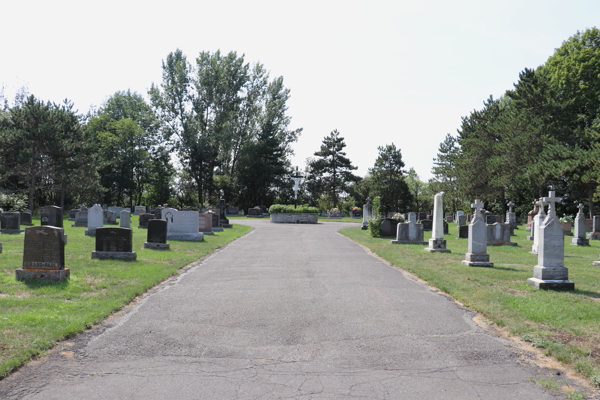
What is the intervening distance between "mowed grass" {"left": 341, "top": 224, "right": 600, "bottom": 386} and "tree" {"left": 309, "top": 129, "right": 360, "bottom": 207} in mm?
52365

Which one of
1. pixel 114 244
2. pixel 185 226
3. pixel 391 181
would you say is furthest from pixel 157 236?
pixel 391 181

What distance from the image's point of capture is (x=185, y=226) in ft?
A: 64.9

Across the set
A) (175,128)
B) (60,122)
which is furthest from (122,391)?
(175,128)

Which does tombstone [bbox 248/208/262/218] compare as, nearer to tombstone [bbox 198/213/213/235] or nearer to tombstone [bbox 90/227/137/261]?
tombstone [bbox 198/213/213/235]

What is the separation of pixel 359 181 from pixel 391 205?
660 centimetres

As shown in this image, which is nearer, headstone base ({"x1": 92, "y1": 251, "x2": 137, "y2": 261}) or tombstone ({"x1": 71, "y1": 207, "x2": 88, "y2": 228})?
headstone base ({"x1": 92, "y1": 251, "x2": 137, "y2": 261})

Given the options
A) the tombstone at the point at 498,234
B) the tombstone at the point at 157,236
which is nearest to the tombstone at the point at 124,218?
the tombstone at the point at 157,236

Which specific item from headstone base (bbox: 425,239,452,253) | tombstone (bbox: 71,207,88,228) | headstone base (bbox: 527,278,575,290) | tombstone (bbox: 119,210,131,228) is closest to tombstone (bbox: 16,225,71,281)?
headstone base (bbox: 527,278,575,290)

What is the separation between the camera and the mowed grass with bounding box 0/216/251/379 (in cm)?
519

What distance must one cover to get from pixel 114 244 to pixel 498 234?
15.5m

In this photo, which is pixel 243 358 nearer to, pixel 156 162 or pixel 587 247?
pixel 587 247

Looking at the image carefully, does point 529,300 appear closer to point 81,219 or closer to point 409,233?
point 409,233

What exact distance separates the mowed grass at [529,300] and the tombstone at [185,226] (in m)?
8.78

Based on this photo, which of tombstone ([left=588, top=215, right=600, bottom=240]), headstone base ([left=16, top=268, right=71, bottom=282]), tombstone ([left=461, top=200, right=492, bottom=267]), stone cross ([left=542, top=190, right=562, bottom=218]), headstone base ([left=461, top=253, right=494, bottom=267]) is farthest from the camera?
tombstone ([left=588, top=215, right=600, bottom=240])
